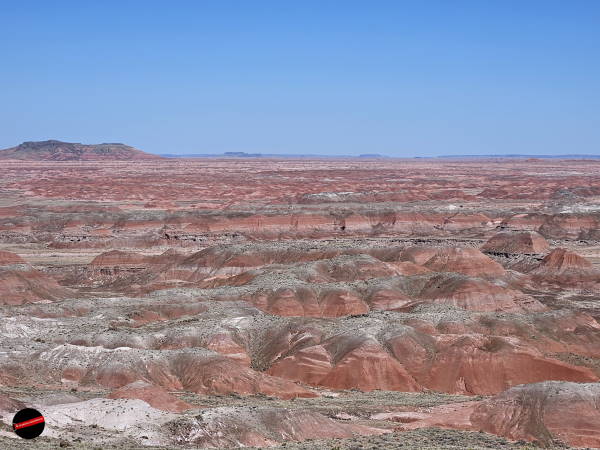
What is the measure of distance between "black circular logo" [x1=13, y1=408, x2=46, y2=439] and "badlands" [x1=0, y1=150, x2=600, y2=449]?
127 cm

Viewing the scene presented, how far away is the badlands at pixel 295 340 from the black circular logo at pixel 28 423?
1.27 metres

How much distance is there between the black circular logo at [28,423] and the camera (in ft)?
78.3

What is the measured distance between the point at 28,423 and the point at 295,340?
31959 millimetres

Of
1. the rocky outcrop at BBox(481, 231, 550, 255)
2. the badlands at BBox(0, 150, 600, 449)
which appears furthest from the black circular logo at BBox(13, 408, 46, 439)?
the rocky outcrop at BBox(481, 231, 550, 255)

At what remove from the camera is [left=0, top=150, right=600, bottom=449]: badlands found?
3484 cm

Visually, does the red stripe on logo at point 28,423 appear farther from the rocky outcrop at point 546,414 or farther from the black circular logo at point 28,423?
the rocky outcrop at point 546,414

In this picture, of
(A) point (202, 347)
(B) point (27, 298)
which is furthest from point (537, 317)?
(B) point (27, 298)

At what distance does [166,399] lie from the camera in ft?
124

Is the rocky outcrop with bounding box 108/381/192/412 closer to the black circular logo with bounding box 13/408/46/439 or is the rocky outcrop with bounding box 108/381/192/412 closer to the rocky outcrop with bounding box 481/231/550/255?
the black circular logo with bounding box 13/408/46/439

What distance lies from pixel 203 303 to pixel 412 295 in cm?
1922

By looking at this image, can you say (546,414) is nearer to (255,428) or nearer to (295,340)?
(255,428)

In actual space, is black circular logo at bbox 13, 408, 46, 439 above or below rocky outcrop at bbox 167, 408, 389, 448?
above

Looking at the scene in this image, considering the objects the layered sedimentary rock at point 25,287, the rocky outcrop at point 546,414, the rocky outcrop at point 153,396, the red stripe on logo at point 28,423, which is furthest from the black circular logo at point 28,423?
the layered sedimentary rock at point 25,287

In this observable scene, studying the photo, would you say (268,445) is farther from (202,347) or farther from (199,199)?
(199,199)
